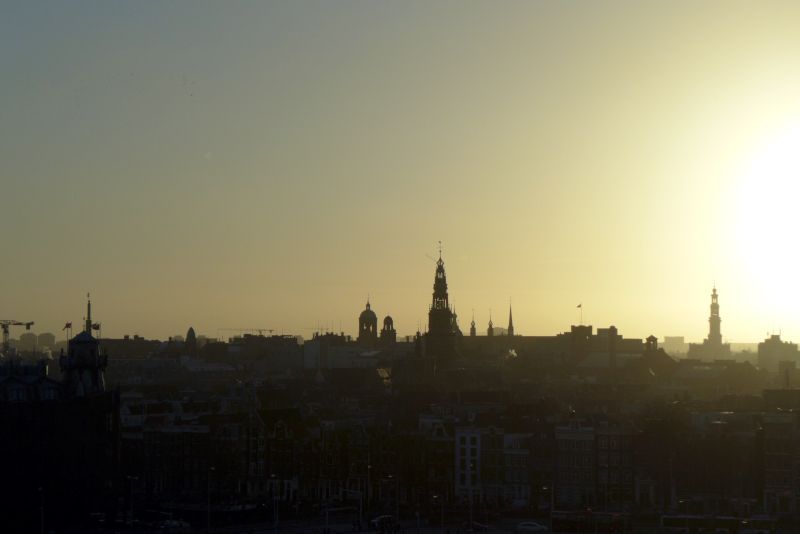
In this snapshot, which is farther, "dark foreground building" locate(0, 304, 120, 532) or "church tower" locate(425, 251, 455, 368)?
"church tower" locate(425, 251, 455, 368)

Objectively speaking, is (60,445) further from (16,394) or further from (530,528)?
(530,528)

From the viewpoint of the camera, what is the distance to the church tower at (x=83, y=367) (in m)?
85.2

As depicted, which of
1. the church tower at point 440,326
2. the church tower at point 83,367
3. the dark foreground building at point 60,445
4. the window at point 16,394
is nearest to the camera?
the dark foreground building at point 60,445

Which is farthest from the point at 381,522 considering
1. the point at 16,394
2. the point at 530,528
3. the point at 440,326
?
the point at 440,326

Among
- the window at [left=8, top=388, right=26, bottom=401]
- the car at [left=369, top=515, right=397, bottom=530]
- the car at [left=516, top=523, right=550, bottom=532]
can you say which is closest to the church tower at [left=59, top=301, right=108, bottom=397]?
the window at [left=8, top=388, right=26, bottom=401]

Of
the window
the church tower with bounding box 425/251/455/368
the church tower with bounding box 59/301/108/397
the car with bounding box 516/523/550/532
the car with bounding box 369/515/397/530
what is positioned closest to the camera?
the car with bounding box 516/523/550/532

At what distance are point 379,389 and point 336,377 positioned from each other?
18.4 m

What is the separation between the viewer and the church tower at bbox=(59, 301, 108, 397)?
280 ft

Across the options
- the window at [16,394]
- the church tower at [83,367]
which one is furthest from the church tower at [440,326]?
the window at [16,394]

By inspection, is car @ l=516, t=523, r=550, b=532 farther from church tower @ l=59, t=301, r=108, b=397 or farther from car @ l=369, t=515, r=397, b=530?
church tower @ l=59, t=301, r=108, b=397

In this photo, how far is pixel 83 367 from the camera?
8638cm

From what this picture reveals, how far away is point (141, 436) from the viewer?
345 feet

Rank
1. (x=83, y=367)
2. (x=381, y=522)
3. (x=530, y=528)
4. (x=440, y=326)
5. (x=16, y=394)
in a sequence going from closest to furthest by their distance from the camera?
(x=530, y=528), (x=16, y=394), (x=381, y=522), (x=83, y=367), (x=440, y=326)

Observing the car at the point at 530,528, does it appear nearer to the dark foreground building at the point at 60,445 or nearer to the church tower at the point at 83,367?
the dark foreground building at the point at 60,445
